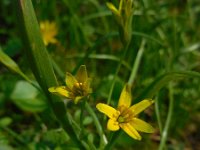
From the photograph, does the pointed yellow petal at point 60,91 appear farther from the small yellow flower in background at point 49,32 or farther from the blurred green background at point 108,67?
the small yellow flower in background at point 49,32

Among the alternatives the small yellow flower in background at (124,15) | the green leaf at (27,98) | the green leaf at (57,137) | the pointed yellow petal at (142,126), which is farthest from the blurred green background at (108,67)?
the pointed yellow petal at (142,126)

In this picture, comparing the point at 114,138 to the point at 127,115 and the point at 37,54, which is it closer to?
the point at 127,115

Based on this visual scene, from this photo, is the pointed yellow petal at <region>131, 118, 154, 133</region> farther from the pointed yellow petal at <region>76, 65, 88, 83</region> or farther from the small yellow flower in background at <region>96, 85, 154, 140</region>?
the pointed yellow petal at <region>76, 65, 88, 83</region>

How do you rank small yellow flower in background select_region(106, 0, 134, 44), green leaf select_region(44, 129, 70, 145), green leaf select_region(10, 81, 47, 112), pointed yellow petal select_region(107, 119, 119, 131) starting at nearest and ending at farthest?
pointed yellow petal select_region(107, 119, 119, 131) < small yellow flower in background select_region(106, 0, 134, 44) < green leaf select_region(44, 129, 70, 145) < green leaf select_region(10, 81, 47, 112)

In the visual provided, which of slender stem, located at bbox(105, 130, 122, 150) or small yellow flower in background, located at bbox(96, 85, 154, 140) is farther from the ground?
small yellow flower in background, located at bbox(96, 85, 154, 140)

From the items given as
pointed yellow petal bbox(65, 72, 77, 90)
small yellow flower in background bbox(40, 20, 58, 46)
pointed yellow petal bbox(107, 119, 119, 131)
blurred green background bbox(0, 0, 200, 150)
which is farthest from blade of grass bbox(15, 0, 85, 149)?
small yellow flower in background bbox(40, 20, 58, 46)

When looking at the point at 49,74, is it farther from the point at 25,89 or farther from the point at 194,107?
the point at 194,107

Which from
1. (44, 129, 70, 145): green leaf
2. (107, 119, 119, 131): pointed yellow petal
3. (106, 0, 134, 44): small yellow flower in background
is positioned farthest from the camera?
(44, 129, 70, 145): green leaf
